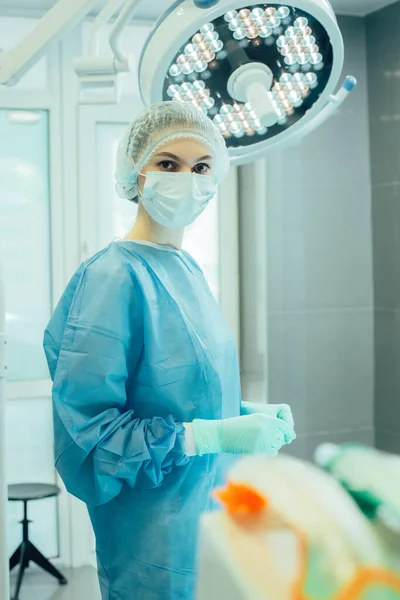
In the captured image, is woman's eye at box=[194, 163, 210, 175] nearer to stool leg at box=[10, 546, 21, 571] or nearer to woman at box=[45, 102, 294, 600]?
woman at box=[45, 102, 294, 600]

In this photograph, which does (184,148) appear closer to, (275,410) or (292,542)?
(275,410)

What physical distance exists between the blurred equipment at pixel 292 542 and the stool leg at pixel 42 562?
2.50m

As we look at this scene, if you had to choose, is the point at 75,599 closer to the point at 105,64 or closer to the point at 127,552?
the point at 127,552

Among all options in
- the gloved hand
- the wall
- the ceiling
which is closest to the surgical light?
the gloved hand

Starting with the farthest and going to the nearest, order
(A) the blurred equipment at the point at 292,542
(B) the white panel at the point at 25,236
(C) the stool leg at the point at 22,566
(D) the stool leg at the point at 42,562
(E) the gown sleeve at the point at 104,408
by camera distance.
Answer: (B) the white panel at the point at 25,236 < (D) the stool leg at the point at 42,562 < (C) the stool leg at the point at 22,566 < (E) the gown sleeve at the point at 104,408 < (A) the blurred equipment at the point at 292,542

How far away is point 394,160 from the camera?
10.2ft

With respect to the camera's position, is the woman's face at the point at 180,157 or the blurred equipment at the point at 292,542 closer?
the blurred equipment at the point at 292,542

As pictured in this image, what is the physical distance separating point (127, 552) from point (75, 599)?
1.64 metres

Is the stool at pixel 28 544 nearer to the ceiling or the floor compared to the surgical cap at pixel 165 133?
nearer to the floor

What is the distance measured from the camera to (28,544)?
2885 mm

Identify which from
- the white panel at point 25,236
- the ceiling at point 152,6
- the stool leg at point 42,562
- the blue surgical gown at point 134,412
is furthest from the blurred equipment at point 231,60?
the stool leg at point 42,562

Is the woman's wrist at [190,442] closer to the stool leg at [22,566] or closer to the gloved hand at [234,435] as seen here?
the gloved hand at [234,435]

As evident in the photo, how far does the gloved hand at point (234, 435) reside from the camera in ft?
4.24

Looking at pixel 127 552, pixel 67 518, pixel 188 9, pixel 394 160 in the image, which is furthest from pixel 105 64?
pixel 67 518
